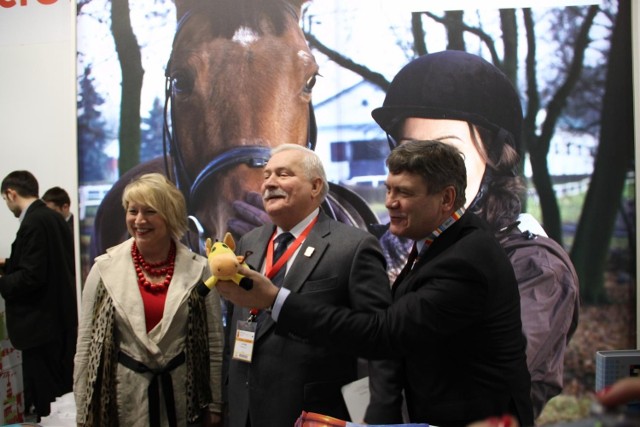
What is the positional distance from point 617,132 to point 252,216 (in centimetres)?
229

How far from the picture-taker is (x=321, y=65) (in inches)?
140

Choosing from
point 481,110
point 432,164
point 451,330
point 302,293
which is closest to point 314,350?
point 302,293

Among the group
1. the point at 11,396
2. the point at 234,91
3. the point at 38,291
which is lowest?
the point at 11,396

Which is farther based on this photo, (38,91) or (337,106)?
(38,91)

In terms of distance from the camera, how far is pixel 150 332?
220 centimetres

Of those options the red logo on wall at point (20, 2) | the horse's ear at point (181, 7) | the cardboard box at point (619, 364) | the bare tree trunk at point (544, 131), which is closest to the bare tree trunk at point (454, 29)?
the bare tree trunk at point (544, 131)

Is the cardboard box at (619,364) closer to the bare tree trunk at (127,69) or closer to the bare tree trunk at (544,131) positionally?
the bare tree trunk at (544,131)

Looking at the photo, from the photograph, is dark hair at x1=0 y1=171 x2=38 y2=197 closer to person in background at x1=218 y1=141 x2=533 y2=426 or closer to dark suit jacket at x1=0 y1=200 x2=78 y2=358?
dark suit jacket at x1=0 y1=200 x2=78 y2=358

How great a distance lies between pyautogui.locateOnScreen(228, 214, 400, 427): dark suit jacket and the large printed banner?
1.46 meters

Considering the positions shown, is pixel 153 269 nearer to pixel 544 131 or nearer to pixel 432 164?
pixel 432 164

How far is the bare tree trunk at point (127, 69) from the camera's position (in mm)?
3666

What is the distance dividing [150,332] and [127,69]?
2104 millimetres

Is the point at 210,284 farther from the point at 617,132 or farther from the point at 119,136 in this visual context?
the point at 617,132

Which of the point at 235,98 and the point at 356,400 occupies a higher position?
the point at 235,98
